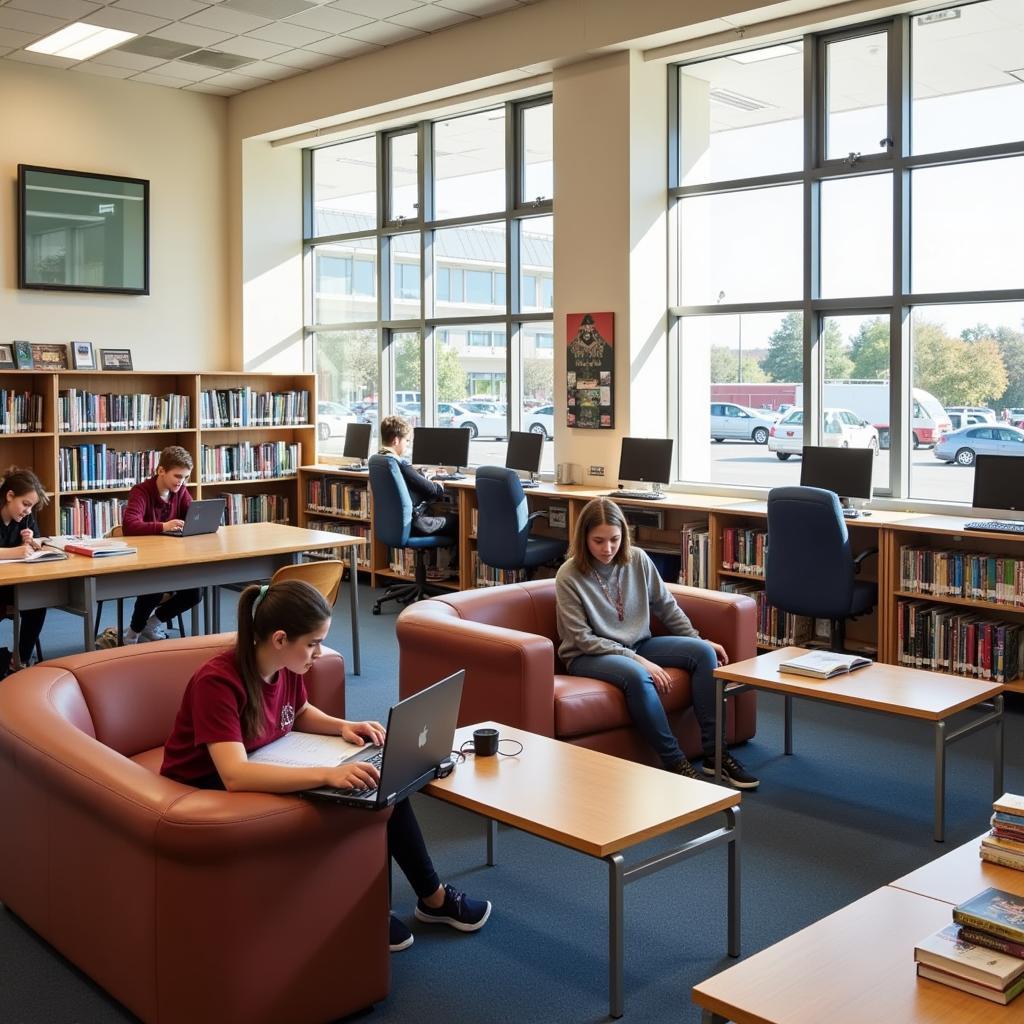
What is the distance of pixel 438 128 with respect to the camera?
8.44 meters

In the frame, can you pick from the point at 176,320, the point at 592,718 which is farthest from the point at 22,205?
the point at 592,718

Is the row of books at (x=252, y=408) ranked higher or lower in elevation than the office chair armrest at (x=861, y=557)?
higher

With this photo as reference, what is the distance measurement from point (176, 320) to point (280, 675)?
22.2 feet

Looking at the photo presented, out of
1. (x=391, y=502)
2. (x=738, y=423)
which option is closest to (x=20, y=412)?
(x=391, y=502)

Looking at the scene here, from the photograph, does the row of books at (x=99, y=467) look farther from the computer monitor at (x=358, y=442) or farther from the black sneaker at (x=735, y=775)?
the black sneaker at (x=735, y=775)

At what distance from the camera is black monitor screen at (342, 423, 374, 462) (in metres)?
8.80

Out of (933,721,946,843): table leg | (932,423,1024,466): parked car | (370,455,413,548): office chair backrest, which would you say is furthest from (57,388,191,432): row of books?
(933,721,946,843): table leg

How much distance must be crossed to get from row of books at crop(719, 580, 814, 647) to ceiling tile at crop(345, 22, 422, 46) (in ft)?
13.7

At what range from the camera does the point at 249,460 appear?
888 centimetres

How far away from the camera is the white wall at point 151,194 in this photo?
8.12 metres

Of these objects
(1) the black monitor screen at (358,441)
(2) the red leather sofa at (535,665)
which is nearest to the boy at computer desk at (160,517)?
(2) the red leather sofa at (535,665)

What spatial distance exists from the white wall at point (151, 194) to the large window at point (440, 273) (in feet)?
2.73

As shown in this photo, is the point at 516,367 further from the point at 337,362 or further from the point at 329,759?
the point at 329,759

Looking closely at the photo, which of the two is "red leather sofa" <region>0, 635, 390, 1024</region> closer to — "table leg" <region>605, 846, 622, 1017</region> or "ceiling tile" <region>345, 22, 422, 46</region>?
"table leg" <region>605, 846, 622, 1017</region>
